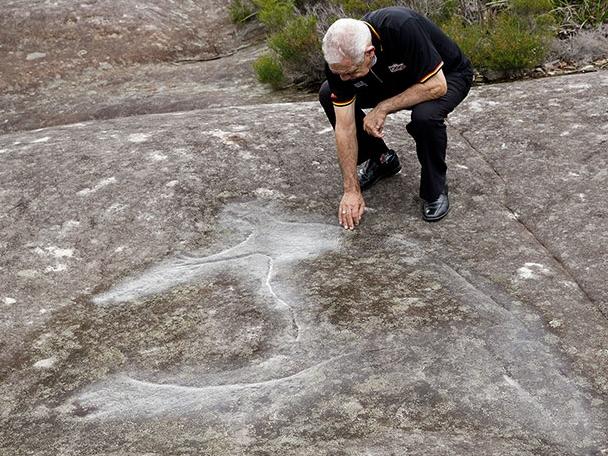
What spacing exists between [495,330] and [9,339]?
196 cm

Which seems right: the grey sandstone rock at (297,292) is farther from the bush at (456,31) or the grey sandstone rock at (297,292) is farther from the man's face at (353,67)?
the bush at (456,31)

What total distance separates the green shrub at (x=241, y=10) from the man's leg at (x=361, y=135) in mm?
5399

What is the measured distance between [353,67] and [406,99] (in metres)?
0.38

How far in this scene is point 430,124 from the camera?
3715mm

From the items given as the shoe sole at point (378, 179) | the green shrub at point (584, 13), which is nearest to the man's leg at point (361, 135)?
the shoe sole at point (378, 179)

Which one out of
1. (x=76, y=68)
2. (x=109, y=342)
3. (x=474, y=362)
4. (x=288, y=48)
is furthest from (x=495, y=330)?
(x=76, y=68)

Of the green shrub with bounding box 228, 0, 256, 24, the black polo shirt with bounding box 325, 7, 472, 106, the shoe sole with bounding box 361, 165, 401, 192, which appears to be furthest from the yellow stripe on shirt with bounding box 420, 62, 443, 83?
the green shrub with bounding box 228, 0, 256, 24

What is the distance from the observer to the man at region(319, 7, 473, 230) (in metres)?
3.58

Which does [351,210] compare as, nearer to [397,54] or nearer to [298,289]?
[298,289]

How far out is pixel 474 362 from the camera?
9.07 feet

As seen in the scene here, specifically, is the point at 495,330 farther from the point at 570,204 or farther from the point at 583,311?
the point at 570,204

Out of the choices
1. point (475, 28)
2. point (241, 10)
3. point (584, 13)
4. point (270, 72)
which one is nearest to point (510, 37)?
point (475, 28)

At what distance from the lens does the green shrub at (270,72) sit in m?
6.84

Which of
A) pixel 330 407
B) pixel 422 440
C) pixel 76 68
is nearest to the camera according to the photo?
pixel 422 440
